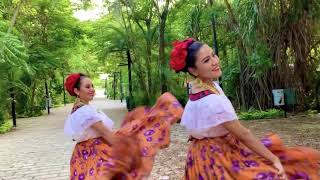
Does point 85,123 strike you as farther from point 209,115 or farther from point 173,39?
point 173,39

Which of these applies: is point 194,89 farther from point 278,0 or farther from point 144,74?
point 144,74

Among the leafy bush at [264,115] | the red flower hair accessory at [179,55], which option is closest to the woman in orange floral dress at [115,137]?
the red flower hair accessory at [179,55]

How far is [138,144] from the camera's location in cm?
337

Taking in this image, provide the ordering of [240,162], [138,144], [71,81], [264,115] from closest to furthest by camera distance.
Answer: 1. [240,162]
2. [138,144]
3. [71,81]
4. [264,115]

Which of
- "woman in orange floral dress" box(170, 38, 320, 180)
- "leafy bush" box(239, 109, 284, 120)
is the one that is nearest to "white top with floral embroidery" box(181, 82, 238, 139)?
"woman in orange floral dress" box(170, 38, 320, 180)

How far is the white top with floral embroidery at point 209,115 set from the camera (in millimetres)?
2799

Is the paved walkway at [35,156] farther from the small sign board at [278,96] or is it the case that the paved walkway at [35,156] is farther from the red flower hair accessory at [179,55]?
the small sign board at [278,96]

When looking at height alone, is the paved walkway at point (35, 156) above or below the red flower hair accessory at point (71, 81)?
below

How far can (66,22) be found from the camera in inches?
1041

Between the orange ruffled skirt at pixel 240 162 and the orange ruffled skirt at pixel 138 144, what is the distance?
1.43 feet

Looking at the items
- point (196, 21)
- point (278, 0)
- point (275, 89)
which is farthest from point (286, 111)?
point (196, 21)

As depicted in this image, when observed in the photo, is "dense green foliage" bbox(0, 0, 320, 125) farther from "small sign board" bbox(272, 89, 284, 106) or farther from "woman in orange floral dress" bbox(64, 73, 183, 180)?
"woman in orange floral dress" bbox(64, 73, 183, 180)

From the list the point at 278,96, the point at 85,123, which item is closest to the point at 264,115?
the point at 278,96

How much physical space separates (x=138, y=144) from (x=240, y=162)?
0.81 metres
